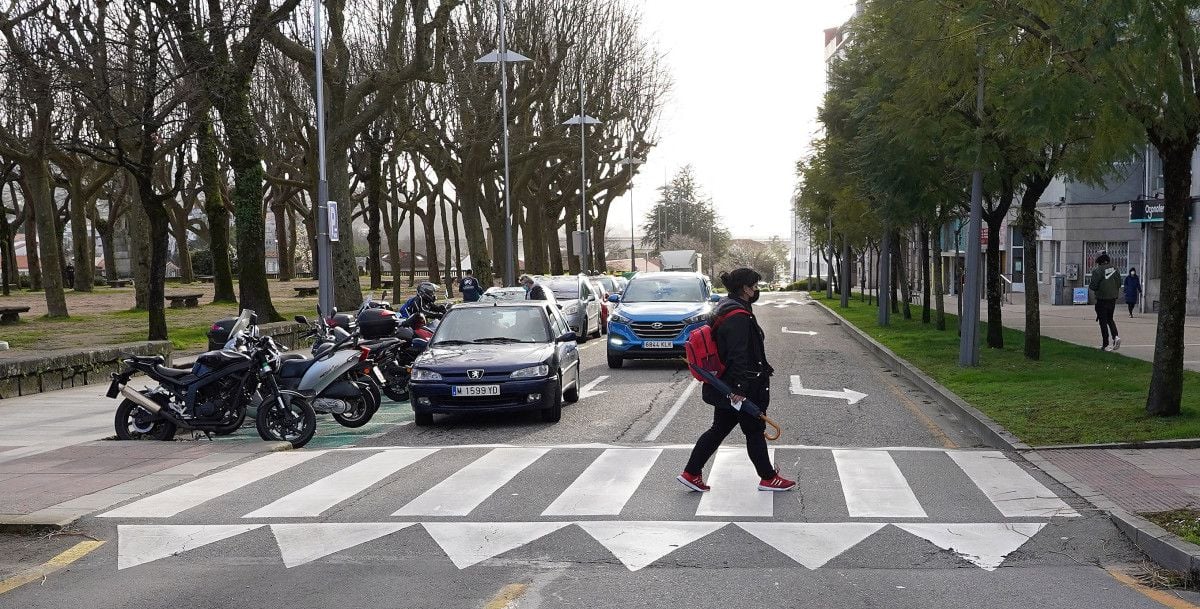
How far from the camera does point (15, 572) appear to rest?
7309mm

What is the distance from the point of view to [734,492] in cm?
945

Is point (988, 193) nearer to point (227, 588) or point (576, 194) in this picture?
point (227, 588)

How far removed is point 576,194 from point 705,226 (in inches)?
3320

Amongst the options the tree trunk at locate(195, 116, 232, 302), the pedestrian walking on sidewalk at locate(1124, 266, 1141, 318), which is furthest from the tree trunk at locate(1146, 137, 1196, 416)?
the pedestrian walking on sidewalk at locate(1124, 266, 1141, 318)

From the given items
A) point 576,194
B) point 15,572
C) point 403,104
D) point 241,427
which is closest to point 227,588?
point 15,572

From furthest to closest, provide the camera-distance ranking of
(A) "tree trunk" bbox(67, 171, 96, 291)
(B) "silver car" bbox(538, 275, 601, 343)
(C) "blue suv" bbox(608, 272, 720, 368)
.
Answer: (A) "tree trunk" bbox(67, 171, 96, 291)
(B) "silver car" bbox(538, 275, 601, 343)
(C) "blue suv" bbox(608, 272, 720, 368)

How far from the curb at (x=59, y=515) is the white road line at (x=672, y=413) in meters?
5.28

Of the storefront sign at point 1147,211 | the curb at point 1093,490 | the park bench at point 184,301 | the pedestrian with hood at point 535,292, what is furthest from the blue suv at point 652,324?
the park bench at point 184,301

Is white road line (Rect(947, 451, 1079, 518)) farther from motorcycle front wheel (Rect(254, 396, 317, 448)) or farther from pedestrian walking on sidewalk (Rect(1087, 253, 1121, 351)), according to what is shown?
pedestrian walking on sidewalk (Rect(1087, 253, 1121, 351))

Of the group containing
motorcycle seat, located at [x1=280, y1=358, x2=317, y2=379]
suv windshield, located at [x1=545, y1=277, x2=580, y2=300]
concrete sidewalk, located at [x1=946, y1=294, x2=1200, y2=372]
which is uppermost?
suv windshield, located at [x1=545, y1=277, x2=580, y2=300]

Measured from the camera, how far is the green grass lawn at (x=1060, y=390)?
1210 centimetres

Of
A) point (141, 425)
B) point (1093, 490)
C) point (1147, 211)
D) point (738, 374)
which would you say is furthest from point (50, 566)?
point (1147, 211)

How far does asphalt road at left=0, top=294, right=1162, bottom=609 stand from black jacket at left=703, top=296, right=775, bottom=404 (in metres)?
0.88

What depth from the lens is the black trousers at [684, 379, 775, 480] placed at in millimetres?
9180
